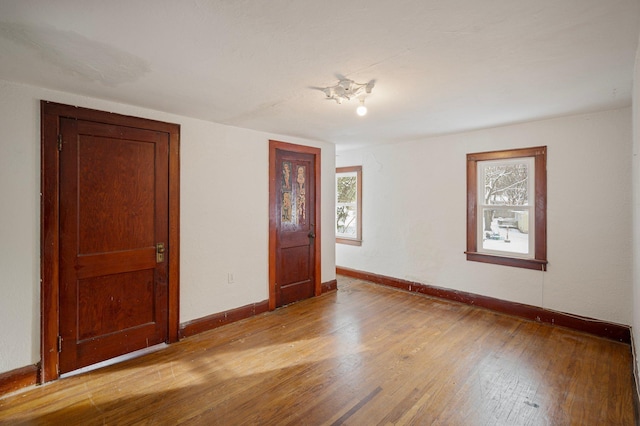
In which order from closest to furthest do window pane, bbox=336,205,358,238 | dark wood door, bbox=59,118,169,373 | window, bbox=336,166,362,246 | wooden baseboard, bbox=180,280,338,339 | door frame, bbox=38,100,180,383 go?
1. door frame, bbox=38,100,180,383
2. dark wood door, bbox=59,118,169,373
3. wooden baseboard, bbox=180,280,338,339
4. window, bbox=336,166,362,246
5. window pane, bbox=336,205,358,238

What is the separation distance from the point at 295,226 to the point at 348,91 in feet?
7.57

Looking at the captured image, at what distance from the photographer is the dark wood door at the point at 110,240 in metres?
2.54

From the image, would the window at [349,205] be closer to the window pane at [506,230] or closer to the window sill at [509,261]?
the window sill at [509,261]

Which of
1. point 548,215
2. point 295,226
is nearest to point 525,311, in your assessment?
point 548,215

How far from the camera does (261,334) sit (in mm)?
3299

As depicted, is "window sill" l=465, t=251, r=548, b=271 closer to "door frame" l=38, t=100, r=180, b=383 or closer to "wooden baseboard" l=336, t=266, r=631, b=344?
"wooden baseboard" l=336, t=266, r=631, b=344

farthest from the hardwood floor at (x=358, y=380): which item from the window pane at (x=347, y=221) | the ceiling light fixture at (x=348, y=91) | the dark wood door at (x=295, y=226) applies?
the window pane at (x=347, y=221)

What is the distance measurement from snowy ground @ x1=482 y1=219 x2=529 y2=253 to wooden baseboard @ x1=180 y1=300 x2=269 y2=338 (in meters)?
3.06

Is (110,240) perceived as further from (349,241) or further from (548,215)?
(548,215)

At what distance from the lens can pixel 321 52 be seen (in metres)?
1.85

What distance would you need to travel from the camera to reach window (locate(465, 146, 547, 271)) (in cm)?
359

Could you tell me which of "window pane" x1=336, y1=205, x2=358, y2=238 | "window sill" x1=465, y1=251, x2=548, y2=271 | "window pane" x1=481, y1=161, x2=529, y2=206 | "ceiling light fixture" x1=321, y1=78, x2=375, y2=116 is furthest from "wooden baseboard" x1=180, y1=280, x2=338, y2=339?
"window pane" x1=481, y1=161, x2=529, y2=206

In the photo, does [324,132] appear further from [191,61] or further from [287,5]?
[287,5]

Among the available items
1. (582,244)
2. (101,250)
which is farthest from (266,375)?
(582,244)
